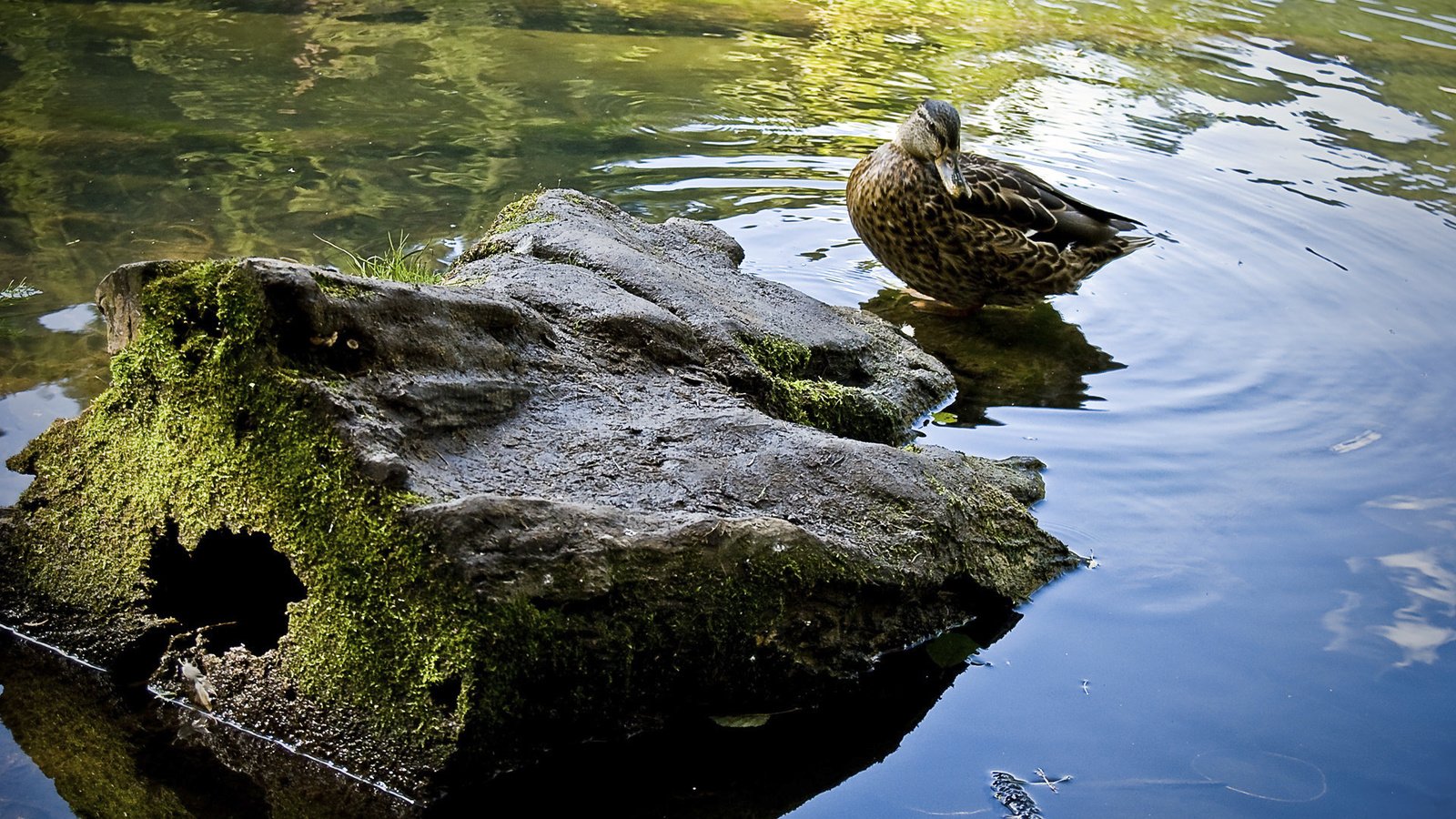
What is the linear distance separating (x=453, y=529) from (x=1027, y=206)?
4116mm

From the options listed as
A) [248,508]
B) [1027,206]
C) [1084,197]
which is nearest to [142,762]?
[248,508]

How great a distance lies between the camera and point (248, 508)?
323 cm

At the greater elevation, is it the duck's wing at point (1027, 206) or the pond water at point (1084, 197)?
the duck's wing at point (1027, 206)

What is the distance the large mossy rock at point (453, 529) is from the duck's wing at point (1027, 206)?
237 centimetres

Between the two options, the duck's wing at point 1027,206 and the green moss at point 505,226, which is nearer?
the green moss at point 505,226

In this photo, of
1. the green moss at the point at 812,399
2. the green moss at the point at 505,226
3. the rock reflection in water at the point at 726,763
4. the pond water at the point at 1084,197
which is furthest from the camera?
the green moss at the point at 505,226

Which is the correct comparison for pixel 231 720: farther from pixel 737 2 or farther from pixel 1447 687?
pixel 737 2

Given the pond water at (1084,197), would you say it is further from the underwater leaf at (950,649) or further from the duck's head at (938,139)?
the duck's head at (938,139)

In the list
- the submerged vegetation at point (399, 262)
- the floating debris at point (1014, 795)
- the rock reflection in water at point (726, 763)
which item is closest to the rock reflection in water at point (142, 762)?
the rock reflection in water at point (726, 763)

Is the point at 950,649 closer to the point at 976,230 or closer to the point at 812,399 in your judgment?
the point at 812,399

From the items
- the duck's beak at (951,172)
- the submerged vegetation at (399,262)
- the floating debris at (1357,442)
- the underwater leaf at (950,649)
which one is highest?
the duck's beak at (951,172)

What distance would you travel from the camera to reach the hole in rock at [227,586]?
3391 mm

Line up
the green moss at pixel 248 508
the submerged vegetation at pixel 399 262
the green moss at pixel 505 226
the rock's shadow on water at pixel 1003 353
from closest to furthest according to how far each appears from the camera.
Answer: the green moss at pixel 248 508 < the green moss at pixel 505 226 < the submerged vegetation at pixel 399 262 < the rock's shadow on water at pixel 1003 353

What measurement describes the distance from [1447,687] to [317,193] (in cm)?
579
